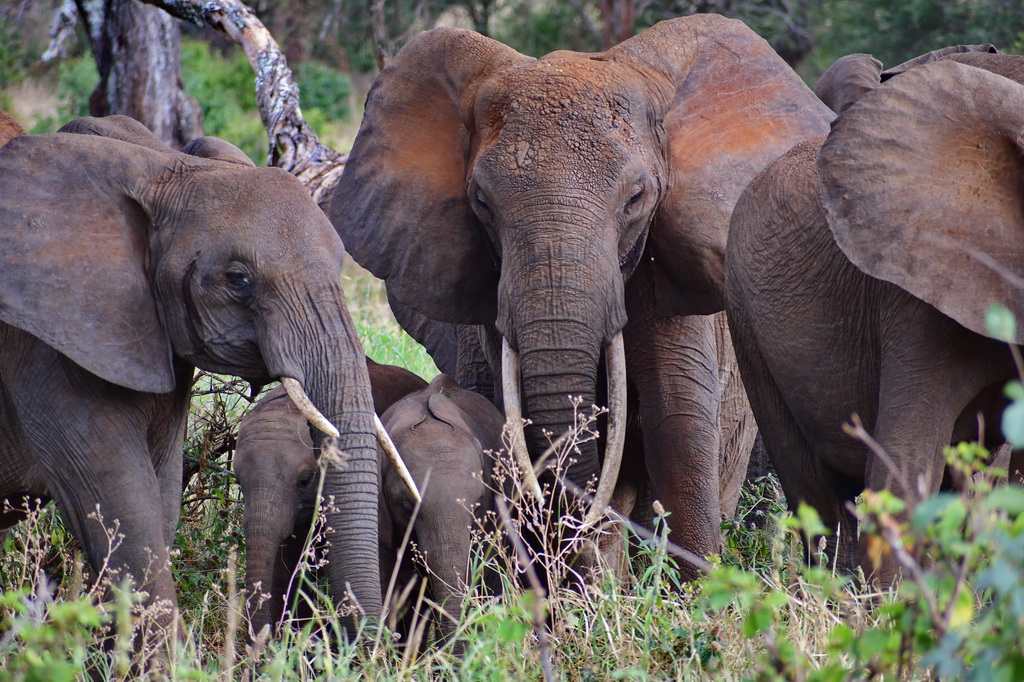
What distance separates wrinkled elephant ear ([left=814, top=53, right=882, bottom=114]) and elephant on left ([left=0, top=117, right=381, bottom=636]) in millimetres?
2936

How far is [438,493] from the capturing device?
404 centimetres

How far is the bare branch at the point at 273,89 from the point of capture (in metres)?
6.26

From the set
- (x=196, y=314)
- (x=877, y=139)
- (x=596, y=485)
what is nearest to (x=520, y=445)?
(x=596, y=485)

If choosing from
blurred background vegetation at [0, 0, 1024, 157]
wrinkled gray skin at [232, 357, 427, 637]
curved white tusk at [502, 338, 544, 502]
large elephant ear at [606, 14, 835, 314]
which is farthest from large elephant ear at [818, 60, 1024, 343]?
blurred background vegetation at [0, 0, 1024, 157]

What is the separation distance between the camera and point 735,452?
17.3 feet

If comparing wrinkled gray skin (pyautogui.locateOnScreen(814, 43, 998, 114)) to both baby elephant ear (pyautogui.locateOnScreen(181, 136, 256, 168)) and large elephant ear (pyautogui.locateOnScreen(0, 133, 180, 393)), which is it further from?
large elephant ear (pyautogui.locateOnScreen(0, 133, 180, 393))

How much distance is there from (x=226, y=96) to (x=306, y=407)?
11298 mm

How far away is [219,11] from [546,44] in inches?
519

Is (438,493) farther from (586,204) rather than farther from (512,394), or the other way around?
(586,204)

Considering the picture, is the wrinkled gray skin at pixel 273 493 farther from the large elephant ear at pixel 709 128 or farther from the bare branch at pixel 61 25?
the bare branch at pixel 61 25

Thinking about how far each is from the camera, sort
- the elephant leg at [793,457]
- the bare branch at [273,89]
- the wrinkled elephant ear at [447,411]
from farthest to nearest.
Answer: the bare branch at [273,89] < the elephant leg at [793,457] < the wrinkled elephant ear at [447,411]

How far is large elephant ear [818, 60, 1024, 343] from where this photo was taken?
11.1ft

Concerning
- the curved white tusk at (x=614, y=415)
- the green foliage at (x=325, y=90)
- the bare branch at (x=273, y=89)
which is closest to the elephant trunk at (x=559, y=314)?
the curved white tusk at (x=614, y=415)

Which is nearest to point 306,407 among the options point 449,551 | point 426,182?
point 449,551
